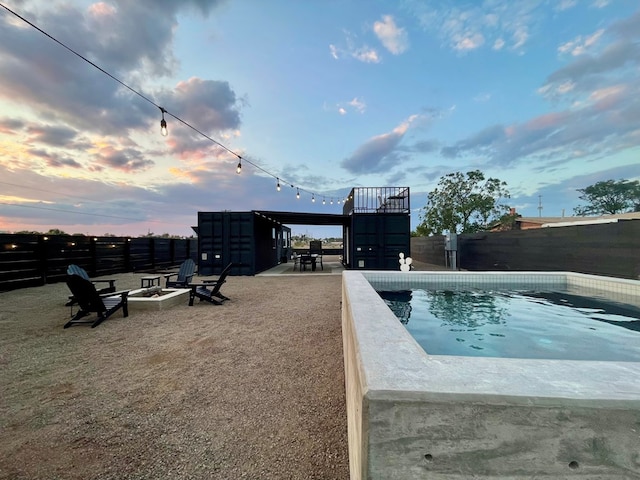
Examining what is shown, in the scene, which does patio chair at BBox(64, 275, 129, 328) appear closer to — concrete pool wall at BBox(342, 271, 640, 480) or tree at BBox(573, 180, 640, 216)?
concrete pool wall at BBox(342, 271, 640, 480)

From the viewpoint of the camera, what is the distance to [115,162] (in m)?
10.9

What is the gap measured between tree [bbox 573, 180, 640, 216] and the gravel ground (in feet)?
108

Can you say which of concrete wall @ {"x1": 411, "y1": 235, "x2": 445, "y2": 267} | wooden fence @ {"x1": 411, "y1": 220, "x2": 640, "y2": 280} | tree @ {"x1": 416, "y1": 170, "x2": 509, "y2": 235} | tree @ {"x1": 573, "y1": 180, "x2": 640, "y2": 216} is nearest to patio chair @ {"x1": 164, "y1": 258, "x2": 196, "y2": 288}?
wooden fence @ {"x1": 411, "y1": 220, "x2": 640, "y2": 280}

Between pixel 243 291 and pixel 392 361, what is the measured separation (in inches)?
275

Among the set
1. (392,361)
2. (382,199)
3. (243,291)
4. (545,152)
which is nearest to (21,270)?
(243,291)

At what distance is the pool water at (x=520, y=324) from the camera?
9.84ft

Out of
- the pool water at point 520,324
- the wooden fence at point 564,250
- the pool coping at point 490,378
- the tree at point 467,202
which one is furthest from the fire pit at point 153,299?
the tree at point 467,202

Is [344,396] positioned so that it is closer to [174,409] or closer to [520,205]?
[174,409]

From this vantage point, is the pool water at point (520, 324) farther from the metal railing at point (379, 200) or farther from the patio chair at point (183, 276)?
the metal railing at point (379, 200)

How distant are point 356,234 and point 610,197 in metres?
29.9

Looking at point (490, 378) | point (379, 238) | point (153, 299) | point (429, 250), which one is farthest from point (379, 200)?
point (490, 378)

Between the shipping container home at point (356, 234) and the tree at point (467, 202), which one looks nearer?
the shipping container home at point (356, 234)

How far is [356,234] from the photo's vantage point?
11773 mm

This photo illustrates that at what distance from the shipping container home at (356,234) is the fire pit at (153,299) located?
4891 mm
